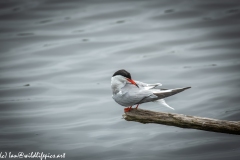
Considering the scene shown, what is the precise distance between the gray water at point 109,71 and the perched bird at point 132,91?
2371mm

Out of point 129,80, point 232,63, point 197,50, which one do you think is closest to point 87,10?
point 197,50

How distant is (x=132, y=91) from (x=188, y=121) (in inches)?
53.4

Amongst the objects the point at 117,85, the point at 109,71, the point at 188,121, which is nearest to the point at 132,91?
the point at 117,85

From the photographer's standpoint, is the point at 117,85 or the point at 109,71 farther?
the point at 109,71

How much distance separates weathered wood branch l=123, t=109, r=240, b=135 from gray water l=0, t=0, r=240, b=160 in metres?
2.93

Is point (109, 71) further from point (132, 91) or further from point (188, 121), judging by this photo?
point (188, 121)

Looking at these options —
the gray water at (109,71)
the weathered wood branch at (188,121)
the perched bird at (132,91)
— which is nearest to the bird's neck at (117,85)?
the perched bird at (132,91)

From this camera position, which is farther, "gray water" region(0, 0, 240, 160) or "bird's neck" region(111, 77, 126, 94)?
"gray water" region(0, 0, 240, 160)

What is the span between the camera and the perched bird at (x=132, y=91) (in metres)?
6.26

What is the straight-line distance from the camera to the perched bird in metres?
6.26

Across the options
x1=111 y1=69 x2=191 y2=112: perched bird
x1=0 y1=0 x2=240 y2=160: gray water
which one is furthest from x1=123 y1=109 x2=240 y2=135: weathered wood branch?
x1=0 y1=0 x2=240 y2=160: gray water

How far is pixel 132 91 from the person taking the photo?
662 centimetres

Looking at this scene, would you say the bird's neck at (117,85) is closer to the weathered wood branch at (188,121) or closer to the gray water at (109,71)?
the weathered wood branch at (188,121)

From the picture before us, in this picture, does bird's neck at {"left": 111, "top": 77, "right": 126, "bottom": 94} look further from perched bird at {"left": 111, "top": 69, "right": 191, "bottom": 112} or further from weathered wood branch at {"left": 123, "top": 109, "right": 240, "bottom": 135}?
weathered wood branch at {"left": 123, "top": 109, "right": 240, "bottom": 135}
